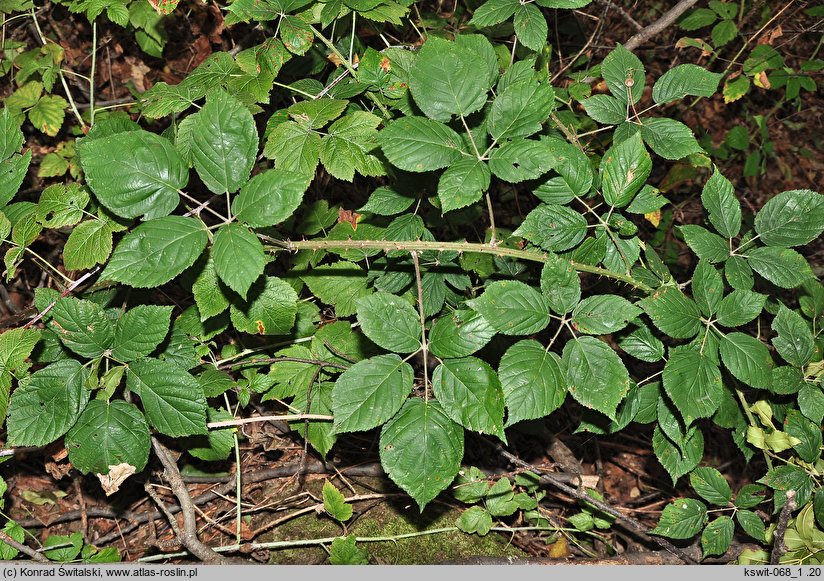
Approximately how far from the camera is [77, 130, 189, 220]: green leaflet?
156 cm

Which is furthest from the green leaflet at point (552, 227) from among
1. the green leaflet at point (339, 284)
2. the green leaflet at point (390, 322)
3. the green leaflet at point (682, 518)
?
the green leaflet at point (682, 518)

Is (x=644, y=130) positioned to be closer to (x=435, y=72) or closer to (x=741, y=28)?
(x=435, y=72)

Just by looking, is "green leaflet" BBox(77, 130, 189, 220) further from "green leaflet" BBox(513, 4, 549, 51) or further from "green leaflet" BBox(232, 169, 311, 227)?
"green leaflet" BBox(513, 4, 549, 51)

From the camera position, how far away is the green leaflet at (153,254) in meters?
1.48

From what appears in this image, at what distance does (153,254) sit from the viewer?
1.49 metres

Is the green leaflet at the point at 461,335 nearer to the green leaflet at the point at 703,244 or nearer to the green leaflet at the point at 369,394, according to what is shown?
the green leaflet at the point at 369,394

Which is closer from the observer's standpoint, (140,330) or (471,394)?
(471,394)

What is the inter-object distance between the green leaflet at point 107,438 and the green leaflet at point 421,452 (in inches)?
29.3

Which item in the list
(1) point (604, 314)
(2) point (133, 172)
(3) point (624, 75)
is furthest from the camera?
(3) point (624, 75)

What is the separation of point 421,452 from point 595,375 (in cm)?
51

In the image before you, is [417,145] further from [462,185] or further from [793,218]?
[793,218]

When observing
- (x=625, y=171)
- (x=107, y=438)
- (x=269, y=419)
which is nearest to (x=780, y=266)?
(x=625, y=171)

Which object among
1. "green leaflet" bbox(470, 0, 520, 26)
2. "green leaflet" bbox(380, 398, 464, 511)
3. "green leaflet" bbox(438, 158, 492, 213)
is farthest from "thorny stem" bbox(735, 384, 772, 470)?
"green leaflet" bbox(470, 0, 520, 26)
